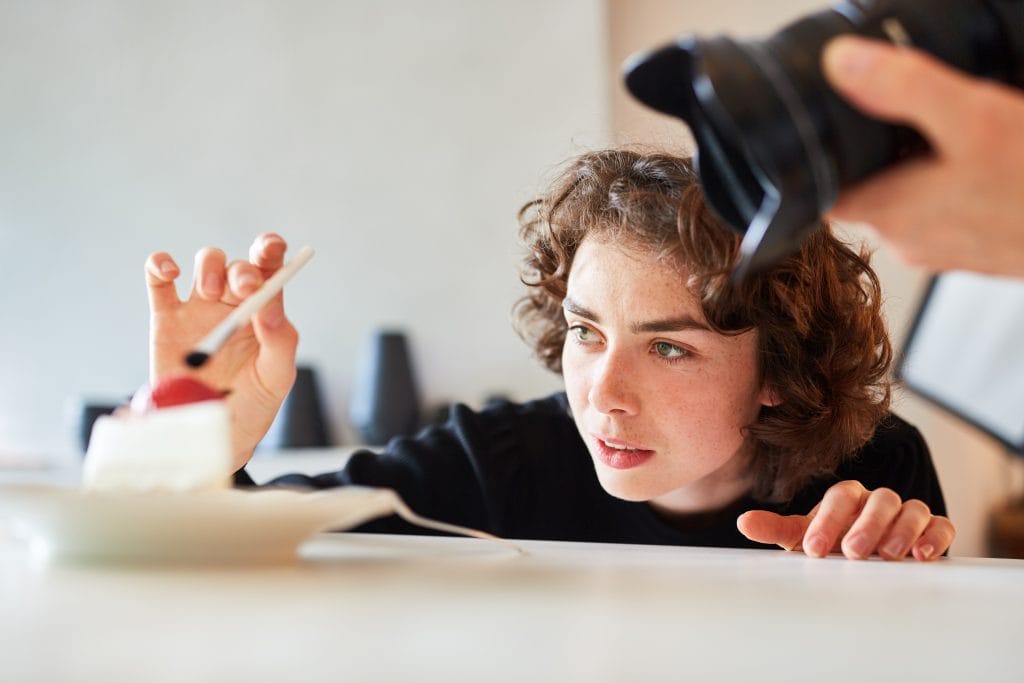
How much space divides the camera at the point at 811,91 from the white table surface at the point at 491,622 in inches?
7.1

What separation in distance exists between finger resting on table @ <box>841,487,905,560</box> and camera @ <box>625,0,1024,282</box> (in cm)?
36

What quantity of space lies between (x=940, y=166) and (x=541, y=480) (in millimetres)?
930

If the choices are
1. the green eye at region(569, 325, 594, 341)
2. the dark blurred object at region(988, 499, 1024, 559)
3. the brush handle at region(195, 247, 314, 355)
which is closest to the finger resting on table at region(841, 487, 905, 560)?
the green eye at region(569, 325, 594, 341)

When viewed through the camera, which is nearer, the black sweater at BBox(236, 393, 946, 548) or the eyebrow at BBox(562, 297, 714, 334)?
the eyebrow at BBox(562, 297, 714, 334)

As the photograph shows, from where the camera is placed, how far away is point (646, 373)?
1.07 meters

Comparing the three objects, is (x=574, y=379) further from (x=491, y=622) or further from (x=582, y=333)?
(x=491, y=622)

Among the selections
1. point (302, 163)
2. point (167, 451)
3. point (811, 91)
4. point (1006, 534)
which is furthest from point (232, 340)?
point (1006, 534)

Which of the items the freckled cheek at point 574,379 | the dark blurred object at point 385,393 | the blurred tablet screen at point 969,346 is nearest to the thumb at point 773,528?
the freckled cheek at point 574,379

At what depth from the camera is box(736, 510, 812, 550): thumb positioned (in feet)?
2.74

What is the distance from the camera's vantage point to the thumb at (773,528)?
32.9 inches

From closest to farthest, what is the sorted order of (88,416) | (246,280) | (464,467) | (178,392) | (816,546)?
1. (178,392)
2. (816,546)
3. (246,280)
4. (464,467)
5. (88,416)

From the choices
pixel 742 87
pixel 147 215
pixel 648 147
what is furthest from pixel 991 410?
pixel 742 87

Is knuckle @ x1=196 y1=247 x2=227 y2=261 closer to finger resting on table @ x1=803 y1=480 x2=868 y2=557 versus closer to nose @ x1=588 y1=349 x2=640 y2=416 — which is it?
nose @ x1=588 y1=349 x2=640 y2=416

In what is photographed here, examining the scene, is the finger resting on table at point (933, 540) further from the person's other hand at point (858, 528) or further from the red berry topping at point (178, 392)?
the red berry topping at point (178, 392)
